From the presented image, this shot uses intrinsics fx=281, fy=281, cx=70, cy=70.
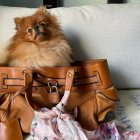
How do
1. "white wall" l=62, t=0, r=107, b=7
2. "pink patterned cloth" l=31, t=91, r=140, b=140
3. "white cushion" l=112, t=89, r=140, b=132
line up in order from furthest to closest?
"white wall" l=62, t=0, r=107, b=7 < "white cushion" l=112, t=89, r=140, b=132 < "pink patterned cloth" l=31, t=91, r=140, b=140

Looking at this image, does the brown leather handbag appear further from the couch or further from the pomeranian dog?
the couch

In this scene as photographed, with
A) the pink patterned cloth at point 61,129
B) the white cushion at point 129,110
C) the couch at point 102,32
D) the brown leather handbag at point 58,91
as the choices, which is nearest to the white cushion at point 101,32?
the couch at point 102,32

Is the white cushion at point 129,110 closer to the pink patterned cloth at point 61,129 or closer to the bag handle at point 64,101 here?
the pink patterned cloth at point 61,129

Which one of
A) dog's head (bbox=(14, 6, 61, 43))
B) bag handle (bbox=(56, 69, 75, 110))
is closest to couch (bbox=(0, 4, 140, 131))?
dog's head (bbox=(14, 6, 61, 43))

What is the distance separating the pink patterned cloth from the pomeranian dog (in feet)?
0.52

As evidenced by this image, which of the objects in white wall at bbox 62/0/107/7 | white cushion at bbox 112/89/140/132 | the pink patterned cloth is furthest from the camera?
white wall at bbox 62/0/107/7

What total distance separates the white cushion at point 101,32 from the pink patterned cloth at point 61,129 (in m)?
0.37

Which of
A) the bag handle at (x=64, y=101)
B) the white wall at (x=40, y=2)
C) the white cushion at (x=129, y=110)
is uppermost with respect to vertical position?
the white wall at (x=40, y=2)

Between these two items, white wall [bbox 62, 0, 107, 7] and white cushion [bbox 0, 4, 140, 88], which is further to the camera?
white wall [bbox 62, 0, 107, 7]

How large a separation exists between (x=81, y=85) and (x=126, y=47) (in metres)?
0.34

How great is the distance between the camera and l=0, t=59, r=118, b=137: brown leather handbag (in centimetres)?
84

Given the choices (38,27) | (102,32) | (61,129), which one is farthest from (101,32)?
(61,129)

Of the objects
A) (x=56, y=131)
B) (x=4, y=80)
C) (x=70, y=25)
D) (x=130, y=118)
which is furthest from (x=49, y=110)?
(x=70, y=25)

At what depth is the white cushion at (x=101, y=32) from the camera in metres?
1.15
